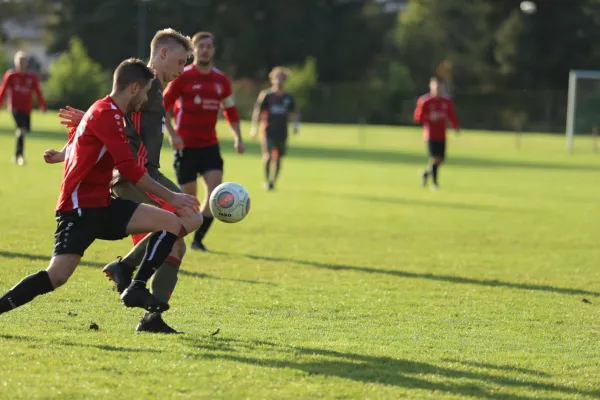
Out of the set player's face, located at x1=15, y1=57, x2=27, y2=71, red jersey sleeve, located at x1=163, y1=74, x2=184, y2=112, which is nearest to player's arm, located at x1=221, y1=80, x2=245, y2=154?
red jersey sleeve, located at x1=163, y1=74, x2=184, y2=112

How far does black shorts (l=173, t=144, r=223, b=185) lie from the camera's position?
1127 cm

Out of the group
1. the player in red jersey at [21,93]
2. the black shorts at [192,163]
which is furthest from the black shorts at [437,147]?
the black shorts at [192,163]

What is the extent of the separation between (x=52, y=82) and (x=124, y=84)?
54693 millimetres

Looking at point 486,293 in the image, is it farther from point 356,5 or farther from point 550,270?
point 356,5

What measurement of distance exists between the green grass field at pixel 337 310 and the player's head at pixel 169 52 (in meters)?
1.77

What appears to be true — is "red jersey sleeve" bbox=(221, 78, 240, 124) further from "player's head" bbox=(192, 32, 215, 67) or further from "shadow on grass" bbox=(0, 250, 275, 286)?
"shadow on grass" bbox=(0, 250, 275, 286)

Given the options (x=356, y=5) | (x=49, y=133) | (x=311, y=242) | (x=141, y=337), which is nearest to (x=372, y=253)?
(x=311, y=242)

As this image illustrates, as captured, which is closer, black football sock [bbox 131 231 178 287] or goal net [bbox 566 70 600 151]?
black football sock [bbox 131 231 178 287]

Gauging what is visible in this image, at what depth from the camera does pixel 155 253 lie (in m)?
6.59

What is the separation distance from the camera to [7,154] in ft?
95.7

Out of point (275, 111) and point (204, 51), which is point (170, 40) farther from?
point (275, 111)

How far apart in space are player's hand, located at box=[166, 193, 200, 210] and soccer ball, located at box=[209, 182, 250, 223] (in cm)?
105

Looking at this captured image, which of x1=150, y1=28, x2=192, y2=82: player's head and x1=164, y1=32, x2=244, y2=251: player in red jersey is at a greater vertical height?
x1=150, y1=28, x2=192, y2=82: player's head

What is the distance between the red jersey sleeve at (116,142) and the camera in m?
6.22
